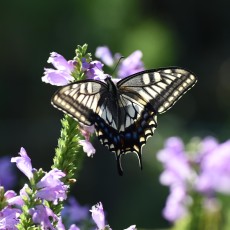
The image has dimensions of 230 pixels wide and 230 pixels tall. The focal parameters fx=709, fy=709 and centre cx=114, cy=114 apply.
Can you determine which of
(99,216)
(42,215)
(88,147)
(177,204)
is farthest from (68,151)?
(177,204)

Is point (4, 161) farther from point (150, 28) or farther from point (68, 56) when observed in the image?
point (150, 28)

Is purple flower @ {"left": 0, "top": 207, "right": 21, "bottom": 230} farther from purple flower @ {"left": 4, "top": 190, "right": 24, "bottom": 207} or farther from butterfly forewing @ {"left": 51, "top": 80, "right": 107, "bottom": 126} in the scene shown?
butterfly forewing @ {"left": 51, "top": 80, "right": 107, "bottom": 126}

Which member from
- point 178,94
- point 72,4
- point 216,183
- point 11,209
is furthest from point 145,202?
point 11,209

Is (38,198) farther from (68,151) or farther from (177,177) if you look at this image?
(177,177)

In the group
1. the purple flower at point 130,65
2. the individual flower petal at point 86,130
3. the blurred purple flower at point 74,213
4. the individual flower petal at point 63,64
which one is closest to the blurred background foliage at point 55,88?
the blurred purple flower at point 74,213

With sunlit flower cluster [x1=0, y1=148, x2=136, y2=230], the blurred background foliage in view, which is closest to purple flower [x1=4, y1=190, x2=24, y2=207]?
sunlit flower cluster [x1=0, y1=148, x2=136, y2=230]

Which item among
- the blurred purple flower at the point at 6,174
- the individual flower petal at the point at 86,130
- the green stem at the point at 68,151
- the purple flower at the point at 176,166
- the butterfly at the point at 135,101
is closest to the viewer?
the green stem at the point at 68,151

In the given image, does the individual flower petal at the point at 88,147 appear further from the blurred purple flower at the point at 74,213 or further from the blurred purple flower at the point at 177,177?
the blurred purple flower at the point at 177,177
